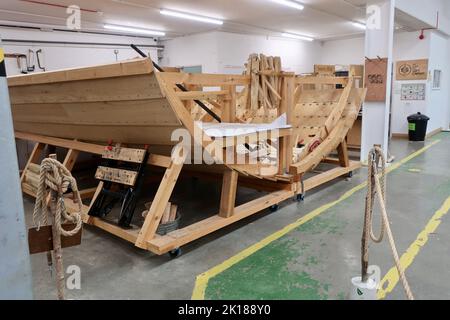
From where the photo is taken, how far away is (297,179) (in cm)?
412

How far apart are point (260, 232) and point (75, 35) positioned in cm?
922

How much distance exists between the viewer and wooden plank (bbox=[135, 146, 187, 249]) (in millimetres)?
2756

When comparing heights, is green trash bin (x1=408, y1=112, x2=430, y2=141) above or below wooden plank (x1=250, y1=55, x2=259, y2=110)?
below

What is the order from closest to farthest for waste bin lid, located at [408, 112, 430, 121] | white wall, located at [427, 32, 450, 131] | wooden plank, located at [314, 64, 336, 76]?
wooden plank, located at [314, 64, 336, 76] < waste bin lid, located at [408, 112, 430, 121] < white wall, located at [427, 32, 450, 131]

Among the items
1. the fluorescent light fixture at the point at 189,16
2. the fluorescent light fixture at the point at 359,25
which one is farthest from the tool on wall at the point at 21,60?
the fluorescent light fixture at the point at 359,25

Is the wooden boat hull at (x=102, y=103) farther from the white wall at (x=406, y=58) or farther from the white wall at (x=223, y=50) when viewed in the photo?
the white wall at (x=406, y=58)

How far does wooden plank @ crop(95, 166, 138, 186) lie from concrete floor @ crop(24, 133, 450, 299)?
57 cm

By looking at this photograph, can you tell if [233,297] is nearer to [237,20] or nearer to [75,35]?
[237,20]

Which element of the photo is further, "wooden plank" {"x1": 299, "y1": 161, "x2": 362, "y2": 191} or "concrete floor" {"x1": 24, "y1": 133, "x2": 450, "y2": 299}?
"wooden plank" {"x1": 299, "y1": 161, "x2": 362, "y2": 191}

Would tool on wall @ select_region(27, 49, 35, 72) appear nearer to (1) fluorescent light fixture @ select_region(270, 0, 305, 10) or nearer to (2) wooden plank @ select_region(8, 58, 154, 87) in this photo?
(1) fluorescent light fixture @ select_region(270, 0, 305, 10)

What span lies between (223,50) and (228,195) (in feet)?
28.5

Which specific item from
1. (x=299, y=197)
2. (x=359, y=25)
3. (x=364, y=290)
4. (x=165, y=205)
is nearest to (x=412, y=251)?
(x=364, y=290)

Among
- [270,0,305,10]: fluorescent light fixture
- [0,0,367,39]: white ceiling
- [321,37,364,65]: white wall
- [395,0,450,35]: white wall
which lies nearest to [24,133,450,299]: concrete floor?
[395,0,450,35]: white wall

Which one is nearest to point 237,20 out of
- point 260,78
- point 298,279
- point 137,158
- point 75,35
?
point 75,35
